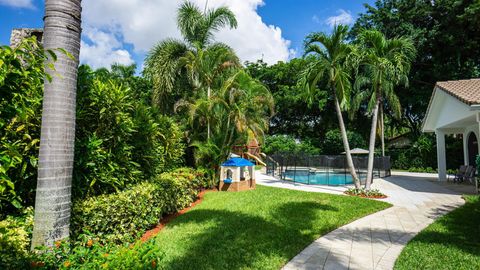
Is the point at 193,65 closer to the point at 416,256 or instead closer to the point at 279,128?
the point at 416,256

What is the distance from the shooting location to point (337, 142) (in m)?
27.4

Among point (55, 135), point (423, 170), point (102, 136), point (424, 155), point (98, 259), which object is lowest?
point (423, 170)

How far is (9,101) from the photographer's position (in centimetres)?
239

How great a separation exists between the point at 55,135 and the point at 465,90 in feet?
48.0

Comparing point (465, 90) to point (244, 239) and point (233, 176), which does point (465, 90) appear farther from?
point (244, 239)

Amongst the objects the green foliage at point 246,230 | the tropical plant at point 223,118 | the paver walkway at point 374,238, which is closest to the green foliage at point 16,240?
the green foliage at point 246,230

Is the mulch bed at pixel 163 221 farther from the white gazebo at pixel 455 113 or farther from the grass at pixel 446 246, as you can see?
the white gazebo at pixel 455 113

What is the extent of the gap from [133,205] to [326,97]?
83.9ft

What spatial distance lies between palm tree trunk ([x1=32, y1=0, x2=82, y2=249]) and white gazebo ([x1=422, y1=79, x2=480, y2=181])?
1156 cm

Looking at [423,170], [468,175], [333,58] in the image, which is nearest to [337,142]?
[423,170]

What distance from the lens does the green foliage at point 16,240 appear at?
2.27m

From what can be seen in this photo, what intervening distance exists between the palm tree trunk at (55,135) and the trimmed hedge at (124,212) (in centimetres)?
98

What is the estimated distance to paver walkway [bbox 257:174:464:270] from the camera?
14.8ft

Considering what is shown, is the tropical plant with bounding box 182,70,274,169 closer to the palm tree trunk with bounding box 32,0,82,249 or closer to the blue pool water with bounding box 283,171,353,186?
the blue pool water with bounding box 283,171,353,186
